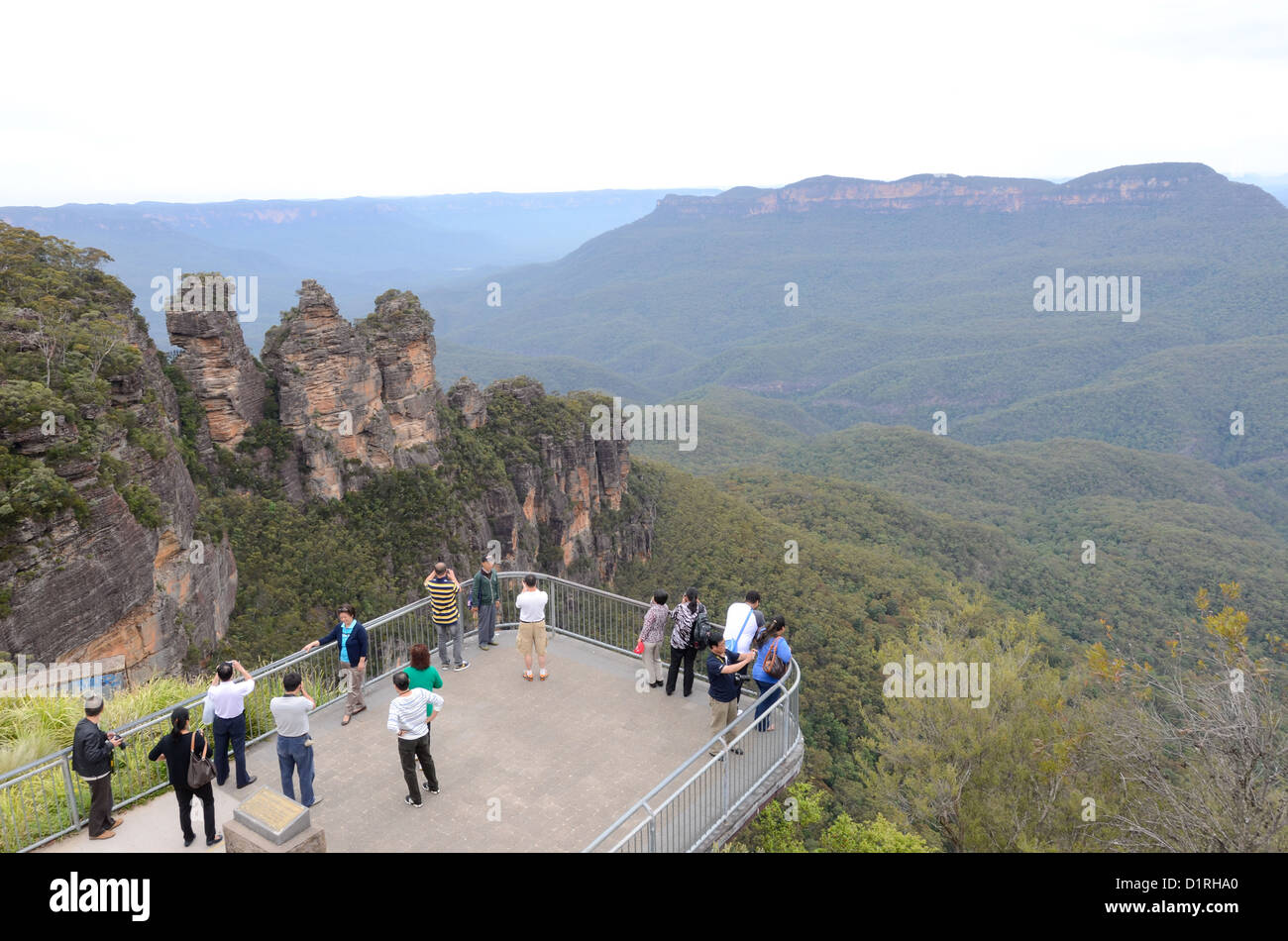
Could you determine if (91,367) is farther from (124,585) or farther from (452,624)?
(452,624)

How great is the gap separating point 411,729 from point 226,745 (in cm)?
252

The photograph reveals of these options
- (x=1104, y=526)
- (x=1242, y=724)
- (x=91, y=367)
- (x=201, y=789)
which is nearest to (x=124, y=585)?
(x=91, y=367)

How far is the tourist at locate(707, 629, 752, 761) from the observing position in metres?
11.4

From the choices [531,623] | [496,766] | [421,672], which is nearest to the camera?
[421,672]

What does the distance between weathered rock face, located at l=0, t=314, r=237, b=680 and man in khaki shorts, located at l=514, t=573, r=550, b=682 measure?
9.59 metres

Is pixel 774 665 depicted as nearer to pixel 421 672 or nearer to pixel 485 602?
pixel 421 672

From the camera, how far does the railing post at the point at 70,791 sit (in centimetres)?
928

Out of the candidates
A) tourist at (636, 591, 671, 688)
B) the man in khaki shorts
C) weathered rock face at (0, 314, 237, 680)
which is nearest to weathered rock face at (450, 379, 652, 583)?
weathered rock face at (0, 314, 237, 680)

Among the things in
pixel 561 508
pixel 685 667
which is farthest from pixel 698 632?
pixel 561 508

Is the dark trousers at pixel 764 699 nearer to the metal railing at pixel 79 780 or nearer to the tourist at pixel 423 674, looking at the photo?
the tourist at pixel 423 674

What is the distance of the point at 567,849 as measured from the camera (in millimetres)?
9477

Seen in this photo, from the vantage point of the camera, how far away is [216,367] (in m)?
29.8

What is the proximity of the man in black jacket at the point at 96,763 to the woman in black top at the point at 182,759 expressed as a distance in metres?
0.48

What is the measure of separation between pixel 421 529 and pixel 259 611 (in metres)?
10.1
